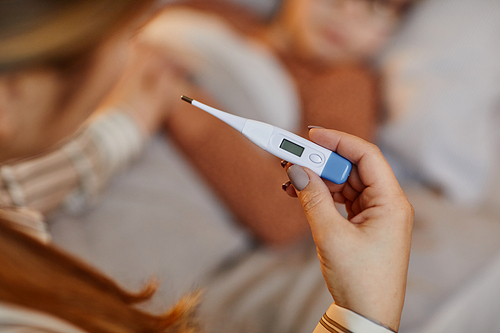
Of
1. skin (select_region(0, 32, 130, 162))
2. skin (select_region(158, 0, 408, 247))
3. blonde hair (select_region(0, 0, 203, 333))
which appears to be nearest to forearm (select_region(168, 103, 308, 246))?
skin (select_region(158, 0, 408, 247))

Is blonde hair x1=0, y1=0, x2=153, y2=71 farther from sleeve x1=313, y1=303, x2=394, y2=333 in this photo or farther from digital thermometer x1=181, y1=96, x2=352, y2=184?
sleeve x1=313, y1=303, x2=394, y2=333

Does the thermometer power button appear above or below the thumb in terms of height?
above

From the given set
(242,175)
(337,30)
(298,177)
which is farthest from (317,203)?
(337,30)

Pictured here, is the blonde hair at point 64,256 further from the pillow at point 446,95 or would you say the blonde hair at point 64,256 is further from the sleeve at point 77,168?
the pillow at point 446,95

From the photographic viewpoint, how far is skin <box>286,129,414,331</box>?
28 centimetres

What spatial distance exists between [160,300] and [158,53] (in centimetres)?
54

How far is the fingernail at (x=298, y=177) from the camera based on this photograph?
0.31m

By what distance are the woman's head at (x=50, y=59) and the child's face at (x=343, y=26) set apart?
56cm

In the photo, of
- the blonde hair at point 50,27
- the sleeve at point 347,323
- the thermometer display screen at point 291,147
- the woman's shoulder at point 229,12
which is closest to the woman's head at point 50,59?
the blonde hair at point 50,27

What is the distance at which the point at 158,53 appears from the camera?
73 centimetres

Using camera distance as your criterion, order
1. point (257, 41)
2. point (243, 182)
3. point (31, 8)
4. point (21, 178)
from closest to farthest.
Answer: point (31, 8) → point (21, 178) → point (243, 182) → point (257, 41)

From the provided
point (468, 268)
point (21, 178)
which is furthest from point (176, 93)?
point (468, 268)

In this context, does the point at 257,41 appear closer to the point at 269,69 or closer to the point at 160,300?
the point at 269,69

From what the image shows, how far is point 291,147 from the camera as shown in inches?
12.7
